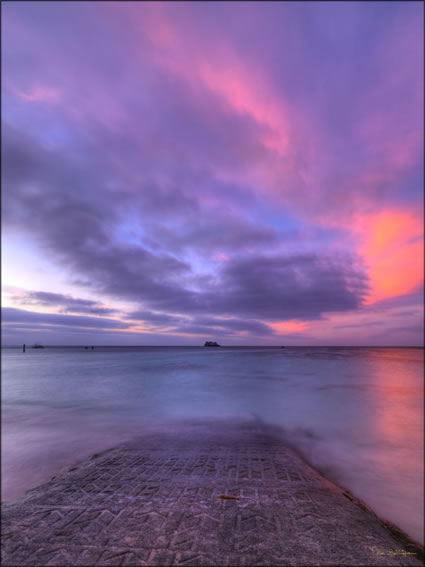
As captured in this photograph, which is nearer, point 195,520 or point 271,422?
point 195,520

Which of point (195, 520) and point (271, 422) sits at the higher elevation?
point (195, 520)

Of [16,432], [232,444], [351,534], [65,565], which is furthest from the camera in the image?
[16,432]

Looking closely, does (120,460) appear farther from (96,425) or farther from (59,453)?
(96,425)

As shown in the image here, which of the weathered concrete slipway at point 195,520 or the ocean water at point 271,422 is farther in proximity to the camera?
the ocean water at point 271,422

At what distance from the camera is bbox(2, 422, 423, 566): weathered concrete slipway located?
4.02 meters

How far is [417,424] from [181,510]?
15.6m

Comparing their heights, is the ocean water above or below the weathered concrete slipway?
below

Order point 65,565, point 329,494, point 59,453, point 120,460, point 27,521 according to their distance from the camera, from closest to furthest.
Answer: point 65,565
point 27,521
point 329,494
point 120,460
point 59,453

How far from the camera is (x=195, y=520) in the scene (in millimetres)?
4785

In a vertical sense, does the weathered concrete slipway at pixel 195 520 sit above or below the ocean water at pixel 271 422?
above

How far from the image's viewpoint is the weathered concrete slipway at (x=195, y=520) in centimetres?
402

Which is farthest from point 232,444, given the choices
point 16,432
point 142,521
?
point 16,432

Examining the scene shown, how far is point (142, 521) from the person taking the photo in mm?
4770

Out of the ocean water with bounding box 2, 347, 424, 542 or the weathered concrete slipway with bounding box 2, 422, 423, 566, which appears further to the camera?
the ocean water with bounding box 2, 347, 424, 542
